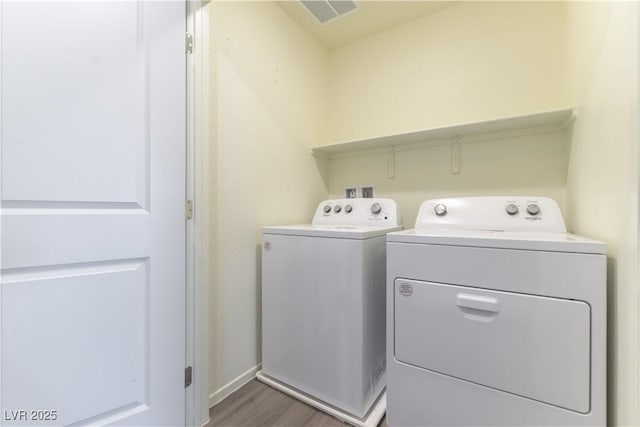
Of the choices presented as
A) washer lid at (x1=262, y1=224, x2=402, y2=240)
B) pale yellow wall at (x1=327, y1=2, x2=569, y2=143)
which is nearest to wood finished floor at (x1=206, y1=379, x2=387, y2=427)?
washer lid at (x1=262, y1=224, x2=402, y2=240)

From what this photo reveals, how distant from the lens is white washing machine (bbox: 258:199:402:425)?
1.23 meters

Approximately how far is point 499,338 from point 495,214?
26.7 inches

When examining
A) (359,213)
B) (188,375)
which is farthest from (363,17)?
(188,375)

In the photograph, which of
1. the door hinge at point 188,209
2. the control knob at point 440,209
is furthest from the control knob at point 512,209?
the door hinge at point 188,209

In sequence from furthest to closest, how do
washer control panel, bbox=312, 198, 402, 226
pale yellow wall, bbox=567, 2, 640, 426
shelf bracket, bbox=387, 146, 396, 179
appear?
shelf bracket, bbox=387, 146, 396, 179, washer control panel, bbox=312, 198, 402, 226, pale yellow wall, bbox=567, 2, 640, 426

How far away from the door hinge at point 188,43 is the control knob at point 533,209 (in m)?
1.79

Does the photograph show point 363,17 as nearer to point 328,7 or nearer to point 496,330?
point 328,7

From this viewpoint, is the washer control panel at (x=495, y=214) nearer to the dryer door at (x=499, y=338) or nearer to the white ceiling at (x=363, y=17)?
the dryer door at (x=499, y=338)

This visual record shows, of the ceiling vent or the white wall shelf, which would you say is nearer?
the white wall shelf

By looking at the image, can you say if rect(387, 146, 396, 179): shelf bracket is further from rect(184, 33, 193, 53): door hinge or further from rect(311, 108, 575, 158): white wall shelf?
rect(184, 33, 193, 53): door hinge

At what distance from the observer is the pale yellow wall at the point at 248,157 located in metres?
1.38

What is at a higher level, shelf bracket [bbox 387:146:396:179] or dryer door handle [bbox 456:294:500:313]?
shelf bracket [bbox 387:146:396:179]

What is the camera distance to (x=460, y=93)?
174 centimetres

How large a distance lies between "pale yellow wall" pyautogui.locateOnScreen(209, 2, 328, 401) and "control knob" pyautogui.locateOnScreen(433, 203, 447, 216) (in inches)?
36.3
